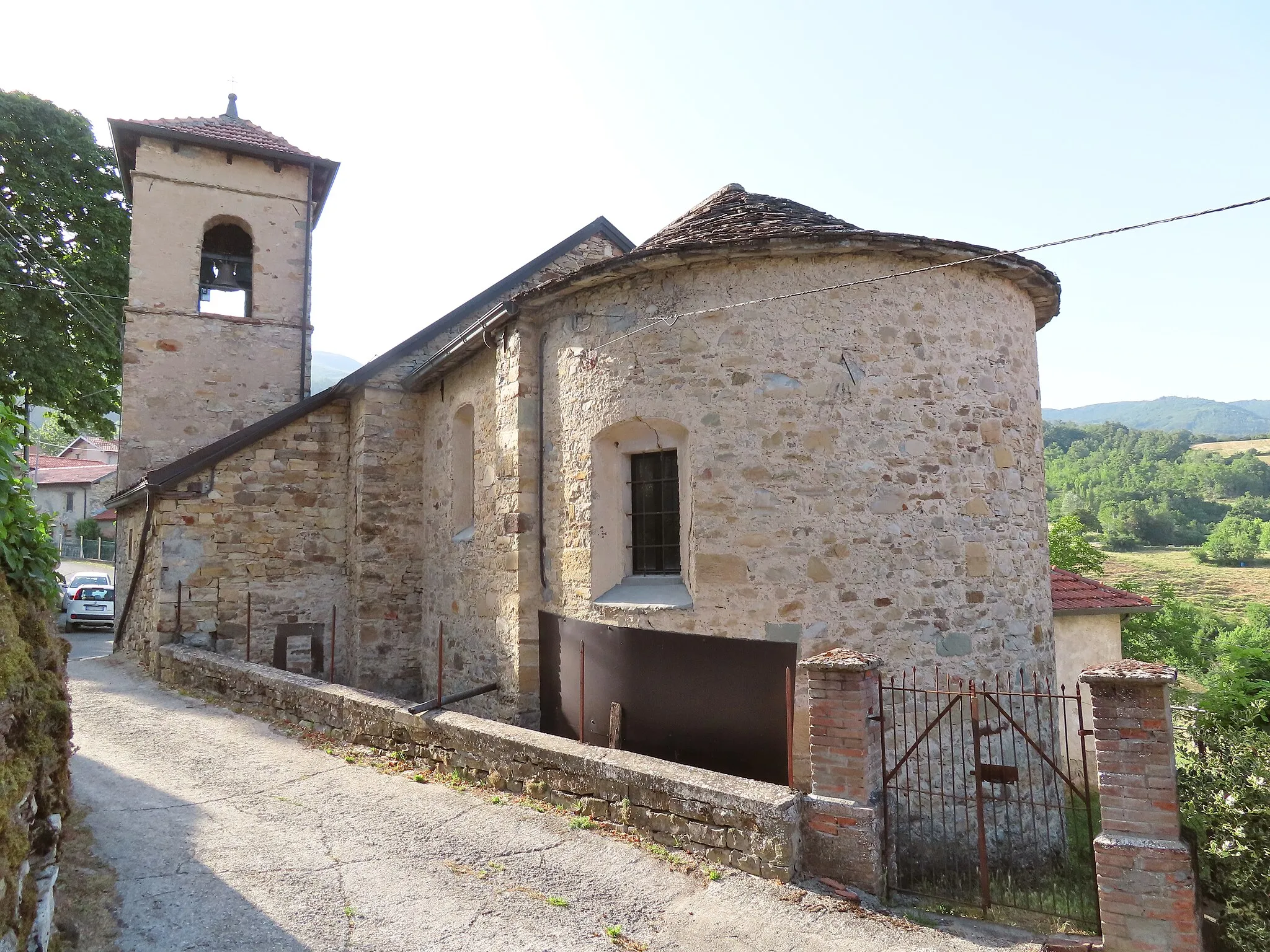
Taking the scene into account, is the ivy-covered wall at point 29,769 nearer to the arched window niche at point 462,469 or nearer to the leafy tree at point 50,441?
the arched window niche at point 462,469

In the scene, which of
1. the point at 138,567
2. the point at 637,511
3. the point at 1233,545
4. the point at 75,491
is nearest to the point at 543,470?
the point at 637,511

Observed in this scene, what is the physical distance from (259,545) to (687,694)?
795 cm

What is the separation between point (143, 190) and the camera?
567 inches

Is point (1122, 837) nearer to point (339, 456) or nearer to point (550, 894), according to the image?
point (550, 894)

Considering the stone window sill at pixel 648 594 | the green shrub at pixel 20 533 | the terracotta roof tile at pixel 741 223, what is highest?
the terracotta roof tile at pixel 741 223

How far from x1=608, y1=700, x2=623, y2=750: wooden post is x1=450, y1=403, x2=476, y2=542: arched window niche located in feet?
13.9

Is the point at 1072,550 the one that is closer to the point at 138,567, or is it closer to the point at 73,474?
the point at 138,567

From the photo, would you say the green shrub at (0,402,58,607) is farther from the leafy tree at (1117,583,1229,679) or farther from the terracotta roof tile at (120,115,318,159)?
the leafy tree at (1117,583,1229,679)

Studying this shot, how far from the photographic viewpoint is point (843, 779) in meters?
4.97

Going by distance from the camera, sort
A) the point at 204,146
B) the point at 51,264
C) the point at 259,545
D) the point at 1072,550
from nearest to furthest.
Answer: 1. the point at 259,545
2. the point at 204,146
3. the point at 51,264
4. the point at 1072,550

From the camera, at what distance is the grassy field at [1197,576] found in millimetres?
48938

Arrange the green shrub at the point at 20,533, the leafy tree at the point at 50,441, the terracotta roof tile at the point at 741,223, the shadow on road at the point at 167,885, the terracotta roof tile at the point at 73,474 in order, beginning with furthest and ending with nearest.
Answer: the leafy tree at the point at 50,441, the terracotta roof tile at the point at 73,474, the terracotta roof tile at the point at 741,223, the shadow on road at the point at 167,885, the green shrub at the point at 20,533

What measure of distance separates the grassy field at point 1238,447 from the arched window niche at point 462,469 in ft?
354

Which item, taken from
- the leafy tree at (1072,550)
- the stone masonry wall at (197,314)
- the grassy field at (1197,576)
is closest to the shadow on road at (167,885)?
the stone masonry wall at (197,314)
